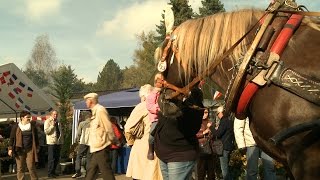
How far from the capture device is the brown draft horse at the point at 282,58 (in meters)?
2.34

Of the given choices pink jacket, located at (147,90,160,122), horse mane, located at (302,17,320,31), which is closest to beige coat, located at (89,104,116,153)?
pink jacket, located at (147,90,160,122)

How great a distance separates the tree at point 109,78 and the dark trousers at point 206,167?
333 ft

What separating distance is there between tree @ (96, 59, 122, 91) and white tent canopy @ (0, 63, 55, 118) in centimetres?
9345

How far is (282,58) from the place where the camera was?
246 cm

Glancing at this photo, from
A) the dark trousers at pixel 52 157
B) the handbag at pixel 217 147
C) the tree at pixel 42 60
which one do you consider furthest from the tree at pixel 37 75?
the handbag at pixel 217 147

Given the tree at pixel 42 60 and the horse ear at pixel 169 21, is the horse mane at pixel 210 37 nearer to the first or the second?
the horse ear at pixel 169 21

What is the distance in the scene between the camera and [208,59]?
297 cm

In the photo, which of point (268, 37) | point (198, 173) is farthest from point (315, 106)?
point (198, 173)

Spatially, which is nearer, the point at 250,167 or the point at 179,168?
the point at 179,168

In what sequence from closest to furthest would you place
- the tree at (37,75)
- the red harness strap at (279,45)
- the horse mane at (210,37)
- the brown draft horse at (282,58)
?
the brown draft horse at (282,58) < the red harness strap at (279,45) < the horse mane at (210,37) < the tree at (37,75)

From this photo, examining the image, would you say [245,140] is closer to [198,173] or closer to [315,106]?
[198,173]

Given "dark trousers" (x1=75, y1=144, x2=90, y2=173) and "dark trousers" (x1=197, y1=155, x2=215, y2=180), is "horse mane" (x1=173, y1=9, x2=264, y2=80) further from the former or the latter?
"dark trousers" (x1=75, y1=144, x2=90, y2=173)

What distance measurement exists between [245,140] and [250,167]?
47 cm

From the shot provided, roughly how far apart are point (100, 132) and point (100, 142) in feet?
0.58
